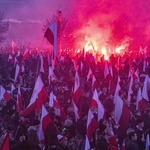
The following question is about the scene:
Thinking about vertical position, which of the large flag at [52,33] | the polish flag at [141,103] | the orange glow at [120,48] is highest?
the orange glow at [120,48]

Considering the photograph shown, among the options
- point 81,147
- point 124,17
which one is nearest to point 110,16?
point 124,17

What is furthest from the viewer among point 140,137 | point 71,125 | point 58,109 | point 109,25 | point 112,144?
point 109,25

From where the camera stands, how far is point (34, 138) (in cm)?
845

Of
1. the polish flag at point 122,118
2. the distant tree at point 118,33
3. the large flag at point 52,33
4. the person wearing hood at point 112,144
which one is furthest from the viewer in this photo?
the distant tree at point 118,33

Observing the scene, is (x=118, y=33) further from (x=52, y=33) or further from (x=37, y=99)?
(x=37, y=99)

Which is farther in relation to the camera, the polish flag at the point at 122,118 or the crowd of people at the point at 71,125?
the polish flag at the point at 122,118

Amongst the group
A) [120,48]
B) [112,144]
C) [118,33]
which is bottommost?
[112,144]

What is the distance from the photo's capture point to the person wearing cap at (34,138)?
8.12m

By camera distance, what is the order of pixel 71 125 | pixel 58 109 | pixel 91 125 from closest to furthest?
1. pixel 91 125
2. pixel 71 125
3. pixel 58 109

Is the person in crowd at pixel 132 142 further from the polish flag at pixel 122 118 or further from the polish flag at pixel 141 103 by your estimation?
the polish flag at pixel 141 103

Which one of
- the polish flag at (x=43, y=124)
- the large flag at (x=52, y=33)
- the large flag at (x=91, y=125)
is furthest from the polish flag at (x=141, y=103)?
the large flag at (x=52, y=33)

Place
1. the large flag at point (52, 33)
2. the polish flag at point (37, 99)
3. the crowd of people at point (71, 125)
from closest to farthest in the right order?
the crowd of people at point (71, 125) < the polish flag at point (37, 99) < the large flag at point (52, 33)

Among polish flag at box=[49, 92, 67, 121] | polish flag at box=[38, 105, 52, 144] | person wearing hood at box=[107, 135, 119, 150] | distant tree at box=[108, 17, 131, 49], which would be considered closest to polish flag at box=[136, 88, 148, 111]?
polish flag at box=[49, 92, 67, 121]

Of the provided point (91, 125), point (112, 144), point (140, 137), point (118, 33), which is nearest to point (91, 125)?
point (91, 125)
